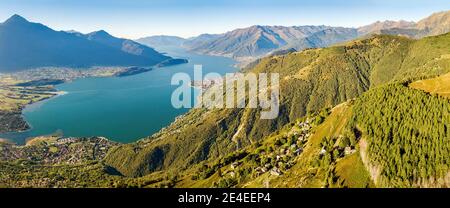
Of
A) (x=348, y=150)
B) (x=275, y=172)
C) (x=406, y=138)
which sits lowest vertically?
(x=275, y=172)

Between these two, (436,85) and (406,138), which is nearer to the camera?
(406,138)

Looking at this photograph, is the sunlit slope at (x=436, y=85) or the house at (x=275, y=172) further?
the house at (x=275, y=172)

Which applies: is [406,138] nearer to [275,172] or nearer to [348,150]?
[348,150]

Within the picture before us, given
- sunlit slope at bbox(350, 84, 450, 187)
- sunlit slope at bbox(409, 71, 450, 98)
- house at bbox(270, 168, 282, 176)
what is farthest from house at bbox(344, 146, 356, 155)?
sunlit slope at bbox(409, 71, 450, 98)

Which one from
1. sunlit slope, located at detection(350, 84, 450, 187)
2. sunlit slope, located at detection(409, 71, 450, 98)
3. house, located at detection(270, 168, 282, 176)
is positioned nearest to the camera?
sunlit slope, located at detection(350, 84, 450, 187)

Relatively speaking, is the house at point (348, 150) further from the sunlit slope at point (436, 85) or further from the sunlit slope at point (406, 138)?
the sunlit slope at point (436, 85)

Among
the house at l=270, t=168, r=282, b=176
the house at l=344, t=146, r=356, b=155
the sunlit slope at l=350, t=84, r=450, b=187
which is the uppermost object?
the sunlit slope at l=350, t=84, r=450, b=187

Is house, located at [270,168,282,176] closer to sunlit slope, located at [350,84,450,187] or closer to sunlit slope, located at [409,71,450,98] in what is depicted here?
sunlit slope, located at [350,84,450,187]

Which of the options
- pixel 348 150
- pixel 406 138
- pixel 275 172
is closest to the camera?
pixel 406 138

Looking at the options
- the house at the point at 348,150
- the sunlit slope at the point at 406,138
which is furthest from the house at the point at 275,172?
the sunlit slope at the point at 406,138

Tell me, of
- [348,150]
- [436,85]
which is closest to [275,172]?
[348,150]
